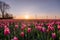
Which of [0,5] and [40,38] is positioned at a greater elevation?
[0,5]

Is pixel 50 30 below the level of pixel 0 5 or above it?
below

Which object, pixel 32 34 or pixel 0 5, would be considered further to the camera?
pixel 0 5

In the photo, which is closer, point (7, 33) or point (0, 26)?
point (7, 33)

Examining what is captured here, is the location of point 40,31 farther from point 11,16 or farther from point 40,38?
point 11,16

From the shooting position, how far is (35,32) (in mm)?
1896

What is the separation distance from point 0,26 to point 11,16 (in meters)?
1.50

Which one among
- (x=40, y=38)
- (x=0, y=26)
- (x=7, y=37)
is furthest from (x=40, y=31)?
(x=0, y=26)

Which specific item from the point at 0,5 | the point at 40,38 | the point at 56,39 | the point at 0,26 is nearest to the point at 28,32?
the point at 40,38

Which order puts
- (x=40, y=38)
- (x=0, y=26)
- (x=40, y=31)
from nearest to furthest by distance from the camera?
(x=40, y=38), (x=40, y=31), (x=0, y=26)

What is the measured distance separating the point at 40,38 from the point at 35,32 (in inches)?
12.8

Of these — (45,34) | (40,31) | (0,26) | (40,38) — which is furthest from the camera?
(0,26)

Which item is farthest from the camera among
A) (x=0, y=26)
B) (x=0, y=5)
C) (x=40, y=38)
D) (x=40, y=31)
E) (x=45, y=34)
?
(x=0, y=5)

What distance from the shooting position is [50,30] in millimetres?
1710

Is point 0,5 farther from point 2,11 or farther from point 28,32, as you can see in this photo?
point 28,32
